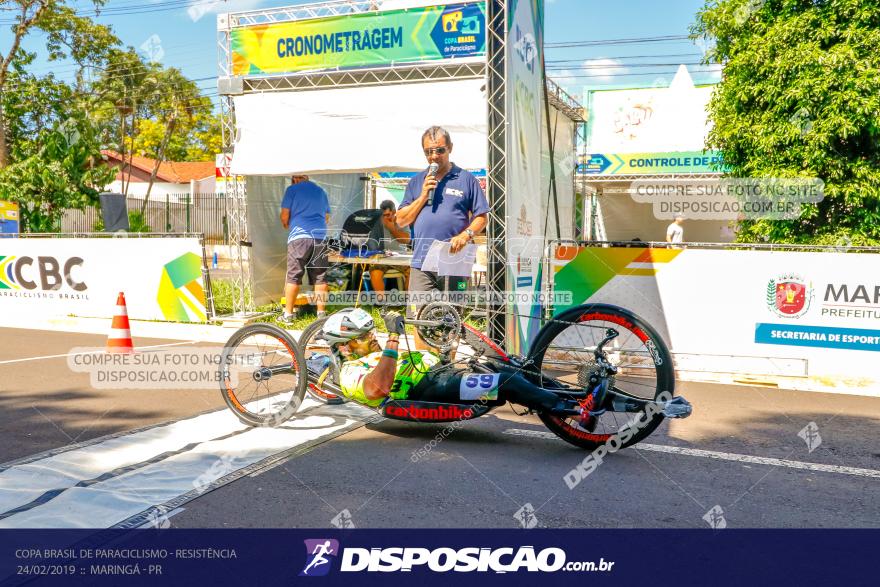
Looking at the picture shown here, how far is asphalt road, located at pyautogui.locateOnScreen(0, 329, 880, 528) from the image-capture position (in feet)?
12.4

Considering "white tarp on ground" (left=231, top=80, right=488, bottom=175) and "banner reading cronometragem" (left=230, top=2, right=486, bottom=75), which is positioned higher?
"banner reading cronometragem" (left=230, top=2, right=486, bottom=75)

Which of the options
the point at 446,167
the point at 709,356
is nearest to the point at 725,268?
the point at 709,356

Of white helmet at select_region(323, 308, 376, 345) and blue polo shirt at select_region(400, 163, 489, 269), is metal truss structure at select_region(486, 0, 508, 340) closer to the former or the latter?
blue polo shirt at select_region(400, 163, 489, 269)

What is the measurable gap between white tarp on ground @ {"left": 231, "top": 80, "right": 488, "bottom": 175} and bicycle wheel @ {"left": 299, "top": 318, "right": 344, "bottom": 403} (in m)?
4.55

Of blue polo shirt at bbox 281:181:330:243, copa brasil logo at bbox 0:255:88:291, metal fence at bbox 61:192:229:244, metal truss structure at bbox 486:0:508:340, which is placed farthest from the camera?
metal fence at bbox 61:192:229:244

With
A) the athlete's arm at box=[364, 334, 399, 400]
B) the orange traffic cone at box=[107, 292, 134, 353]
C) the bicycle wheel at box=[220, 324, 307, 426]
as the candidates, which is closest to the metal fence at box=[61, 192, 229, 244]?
the orange traffic cone at box=[107, 292, 134, 353]

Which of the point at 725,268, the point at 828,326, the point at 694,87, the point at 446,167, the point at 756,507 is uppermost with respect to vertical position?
the point at 694,87

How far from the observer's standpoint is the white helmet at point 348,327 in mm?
5043

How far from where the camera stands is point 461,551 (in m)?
3.33

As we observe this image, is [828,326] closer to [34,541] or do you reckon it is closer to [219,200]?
[34,541]

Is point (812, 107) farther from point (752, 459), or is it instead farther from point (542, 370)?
point (542, 370)

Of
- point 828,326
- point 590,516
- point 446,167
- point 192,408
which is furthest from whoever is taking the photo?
point 828,326

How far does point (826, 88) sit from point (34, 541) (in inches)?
489

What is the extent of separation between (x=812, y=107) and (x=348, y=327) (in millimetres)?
10177
